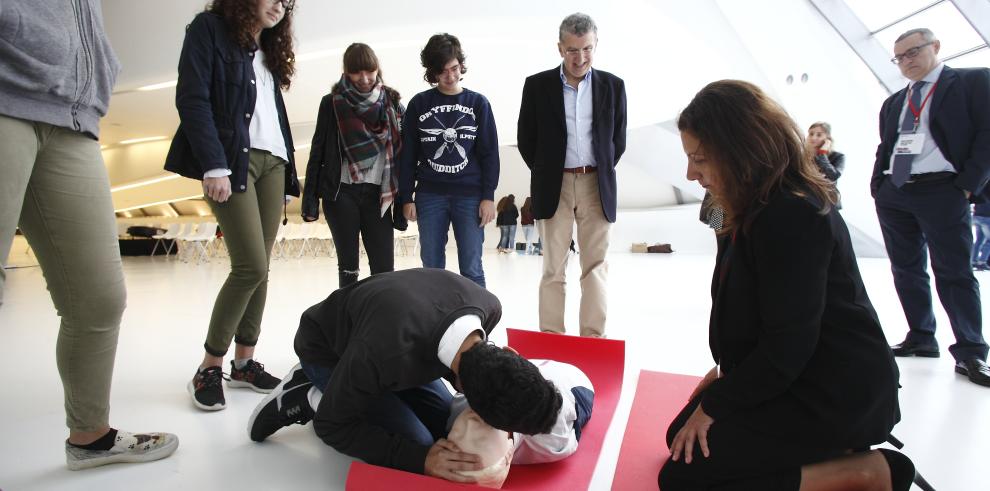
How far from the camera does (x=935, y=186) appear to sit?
218 centimetres

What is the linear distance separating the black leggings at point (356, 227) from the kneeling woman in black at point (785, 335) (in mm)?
1434

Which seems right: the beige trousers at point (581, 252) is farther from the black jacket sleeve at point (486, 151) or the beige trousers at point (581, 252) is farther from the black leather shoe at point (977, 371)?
the black leather shoe at point (977, 371)

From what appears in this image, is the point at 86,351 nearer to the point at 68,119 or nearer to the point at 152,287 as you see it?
the point at 68,119

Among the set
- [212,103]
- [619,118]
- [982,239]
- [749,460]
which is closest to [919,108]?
[619,118]

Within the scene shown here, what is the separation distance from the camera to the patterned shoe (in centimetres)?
134

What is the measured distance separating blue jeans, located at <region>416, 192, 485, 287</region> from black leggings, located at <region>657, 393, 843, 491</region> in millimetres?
1437

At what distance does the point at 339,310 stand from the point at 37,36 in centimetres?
82

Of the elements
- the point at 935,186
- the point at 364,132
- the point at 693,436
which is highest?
the point at 364,132

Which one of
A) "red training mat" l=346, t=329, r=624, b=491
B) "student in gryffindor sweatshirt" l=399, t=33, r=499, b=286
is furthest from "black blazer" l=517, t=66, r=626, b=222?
"red training mat" l=346, t=329, r=624, b=491

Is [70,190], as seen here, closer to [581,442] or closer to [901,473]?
[581,442]

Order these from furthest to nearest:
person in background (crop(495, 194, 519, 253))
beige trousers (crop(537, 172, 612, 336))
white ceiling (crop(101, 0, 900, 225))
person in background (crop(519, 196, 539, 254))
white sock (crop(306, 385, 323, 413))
A: 1. person in background (crop(495, 194, 519, 253))
2. person in background (crop(519, 196, 539, 254))
3. white ceiling (crop(101, 0, 900, 225))
4. beige trousers (crop(537, 172, 612, 336))
5. white sock (crop(306, 385, 323, 413))

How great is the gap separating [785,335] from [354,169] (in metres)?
1.70

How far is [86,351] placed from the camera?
1263mm

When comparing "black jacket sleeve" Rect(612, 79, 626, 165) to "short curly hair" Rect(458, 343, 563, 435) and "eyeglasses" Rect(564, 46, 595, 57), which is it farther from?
"short curly hair" Rect(458, 343, 563, 435)
